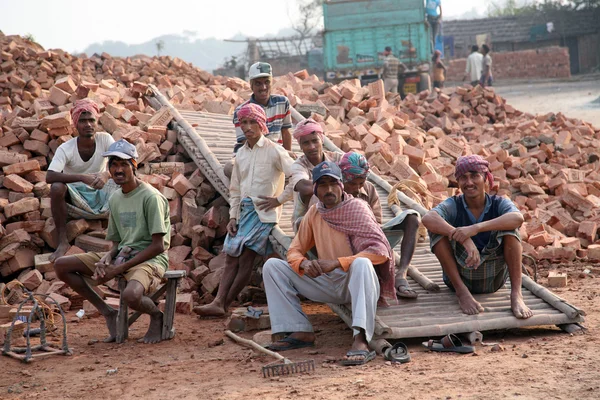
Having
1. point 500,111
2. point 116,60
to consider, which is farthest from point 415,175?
point 116,60

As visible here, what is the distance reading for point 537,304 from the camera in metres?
5.32

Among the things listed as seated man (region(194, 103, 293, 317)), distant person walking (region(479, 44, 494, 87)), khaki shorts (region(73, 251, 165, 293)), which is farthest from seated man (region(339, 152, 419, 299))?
distant person walking (region(479, 44, 494, 87))

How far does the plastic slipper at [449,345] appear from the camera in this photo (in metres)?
4.76

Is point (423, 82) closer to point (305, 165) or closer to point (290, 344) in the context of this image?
point (305, 165)

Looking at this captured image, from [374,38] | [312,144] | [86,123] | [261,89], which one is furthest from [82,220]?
[374,38]

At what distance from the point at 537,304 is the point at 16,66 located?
33.7 feet

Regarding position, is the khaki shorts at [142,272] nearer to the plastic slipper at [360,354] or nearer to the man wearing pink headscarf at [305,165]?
the man wearing pink headscarf at [305,165]

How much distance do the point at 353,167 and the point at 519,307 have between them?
144 cm

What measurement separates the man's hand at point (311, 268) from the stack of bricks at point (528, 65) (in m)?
23.3

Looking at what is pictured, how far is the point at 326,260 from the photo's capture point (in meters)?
4.97

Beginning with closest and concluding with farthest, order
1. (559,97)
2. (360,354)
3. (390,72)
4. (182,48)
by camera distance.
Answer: (360,354) < (390,72) < (559,97) < (182,48)

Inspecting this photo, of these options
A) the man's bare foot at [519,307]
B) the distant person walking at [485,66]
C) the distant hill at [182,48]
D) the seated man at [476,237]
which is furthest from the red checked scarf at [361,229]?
the distant hill at [182,48]

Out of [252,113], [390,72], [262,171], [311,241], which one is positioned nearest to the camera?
[311,241]

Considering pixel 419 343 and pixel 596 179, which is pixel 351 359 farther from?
pixel 596 179
